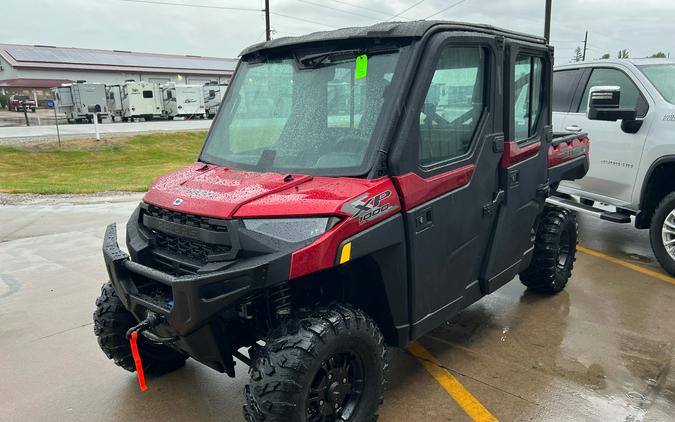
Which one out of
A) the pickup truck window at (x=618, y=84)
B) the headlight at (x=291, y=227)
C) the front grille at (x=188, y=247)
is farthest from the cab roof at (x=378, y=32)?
the pickup truck window at (x=618, y=84)

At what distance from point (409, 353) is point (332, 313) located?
5.06 feet

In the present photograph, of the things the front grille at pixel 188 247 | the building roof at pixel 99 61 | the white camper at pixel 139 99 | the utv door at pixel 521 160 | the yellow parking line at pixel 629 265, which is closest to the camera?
the front grille at pixel 188 247

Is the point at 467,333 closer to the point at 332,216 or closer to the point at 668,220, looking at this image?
the point at 332,216

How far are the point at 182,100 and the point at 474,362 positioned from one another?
3365cm

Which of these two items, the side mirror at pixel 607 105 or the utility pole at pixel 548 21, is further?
the utility pole at pixel 548 21

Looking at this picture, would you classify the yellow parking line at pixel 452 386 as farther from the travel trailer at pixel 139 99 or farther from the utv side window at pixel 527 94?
the travel trailer at pixel 139 99

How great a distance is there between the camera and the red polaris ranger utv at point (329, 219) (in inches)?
97.5

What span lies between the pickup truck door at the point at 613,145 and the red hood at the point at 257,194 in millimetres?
4309

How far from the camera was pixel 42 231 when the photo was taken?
298 inches

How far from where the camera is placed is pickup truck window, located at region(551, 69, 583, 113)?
6898 mm

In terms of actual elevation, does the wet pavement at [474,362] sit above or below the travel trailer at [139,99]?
below

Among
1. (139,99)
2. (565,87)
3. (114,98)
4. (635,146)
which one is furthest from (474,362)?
(114,98)

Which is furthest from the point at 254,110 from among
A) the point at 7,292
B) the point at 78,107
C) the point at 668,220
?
the point at 78,107

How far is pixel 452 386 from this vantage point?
3.48 metres
